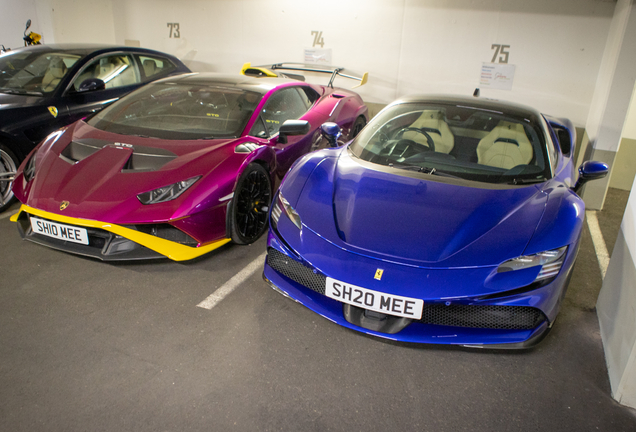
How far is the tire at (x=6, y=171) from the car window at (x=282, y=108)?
198cm

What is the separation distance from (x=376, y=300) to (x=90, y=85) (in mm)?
3574

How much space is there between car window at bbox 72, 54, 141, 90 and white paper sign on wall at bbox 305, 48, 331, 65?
2.98 metres

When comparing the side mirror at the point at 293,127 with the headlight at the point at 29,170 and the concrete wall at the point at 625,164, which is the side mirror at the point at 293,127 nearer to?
the headlight at the point at 29,170

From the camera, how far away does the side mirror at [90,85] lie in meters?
3.98

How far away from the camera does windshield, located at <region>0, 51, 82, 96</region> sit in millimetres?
3850

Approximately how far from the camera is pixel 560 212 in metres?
2.09

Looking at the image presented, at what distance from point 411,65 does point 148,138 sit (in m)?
4.52

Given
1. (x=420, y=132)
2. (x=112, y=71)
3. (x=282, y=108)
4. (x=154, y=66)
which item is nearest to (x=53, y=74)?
(x=112, y=71)

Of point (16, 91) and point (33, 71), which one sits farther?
point (33, 71)

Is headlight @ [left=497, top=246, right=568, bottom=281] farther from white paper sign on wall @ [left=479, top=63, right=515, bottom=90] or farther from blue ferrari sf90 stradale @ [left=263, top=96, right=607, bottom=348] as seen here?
white paper sign on wall @ [left=479, top=63, right=515, bottom=90]

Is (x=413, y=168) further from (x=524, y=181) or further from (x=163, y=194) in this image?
(x=163, y=194)

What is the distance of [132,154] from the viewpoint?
275 cm

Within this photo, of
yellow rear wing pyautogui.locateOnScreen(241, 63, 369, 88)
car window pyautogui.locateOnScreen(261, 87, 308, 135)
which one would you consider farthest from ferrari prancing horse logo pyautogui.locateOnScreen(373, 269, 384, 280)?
yellow rear wing pyautogui.locateOnScreen(241, 63, 369, 88)

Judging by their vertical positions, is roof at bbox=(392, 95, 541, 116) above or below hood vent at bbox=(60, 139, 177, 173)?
above
